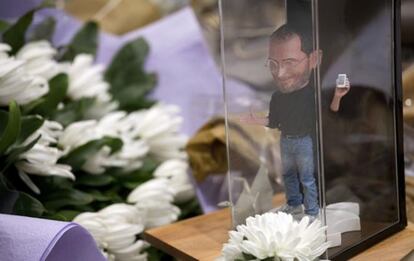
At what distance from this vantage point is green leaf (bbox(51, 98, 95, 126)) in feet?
2.33

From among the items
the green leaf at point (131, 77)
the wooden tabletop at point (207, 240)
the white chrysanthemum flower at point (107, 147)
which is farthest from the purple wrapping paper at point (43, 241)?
the green leaf at point (131, 77)

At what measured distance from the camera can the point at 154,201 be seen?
0.71m

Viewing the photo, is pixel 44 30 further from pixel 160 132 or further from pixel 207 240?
pixel 207 240

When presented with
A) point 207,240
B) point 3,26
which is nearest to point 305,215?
point 207,240

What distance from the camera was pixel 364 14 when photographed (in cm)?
54

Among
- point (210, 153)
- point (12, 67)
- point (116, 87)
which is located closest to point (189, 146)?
point (210, 153)

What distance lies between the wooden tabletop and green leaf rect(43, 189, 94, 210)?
3.6 inches

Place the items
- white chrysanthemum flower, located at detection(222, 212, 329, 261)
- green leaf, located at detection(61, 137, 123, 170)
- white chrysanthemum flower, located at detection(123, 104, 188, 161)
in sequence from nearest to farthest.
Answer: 1. white chrysanthemum flower, located at detection(222, 212, 329, 261)
2. green leaf, located at detection(61, 137, 123, 170)
3. white chrysanthemum flower, located at detection(123, 104, 188, 161)

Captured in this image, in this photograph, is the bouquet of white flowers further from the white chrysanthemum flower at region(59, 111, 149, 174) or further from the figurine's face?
the figurine's face

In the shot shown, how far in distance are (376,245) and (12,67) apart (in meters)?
0.39

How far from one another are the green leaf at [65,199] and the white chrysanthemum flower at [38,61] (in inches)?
5.8

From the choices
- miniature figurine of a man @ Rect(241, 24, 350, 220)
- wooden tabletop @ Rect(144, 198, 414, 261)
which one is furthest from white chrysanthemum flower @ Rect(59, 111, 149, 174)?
miniature figurine of a man @ Rect(241, 24, 350, 220)

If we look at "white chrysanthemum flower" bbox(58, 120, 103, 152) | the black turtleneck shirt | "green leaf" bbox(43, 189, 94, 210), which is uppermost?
the black turtleneck shirt

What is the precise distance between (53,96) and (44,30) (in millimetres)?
171
